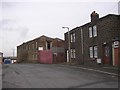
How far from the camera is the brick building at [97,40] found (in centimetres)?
2920

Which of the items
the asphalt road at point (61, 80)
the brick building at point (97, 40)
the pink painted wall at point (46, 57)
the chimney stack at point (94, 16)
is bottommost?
the asphalt road at point (61, 80)

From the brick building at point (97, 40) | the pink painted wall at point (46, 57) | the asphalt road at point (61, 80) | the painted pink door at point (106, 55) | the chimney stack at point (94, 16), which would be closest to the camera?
the asphalt road at point (61, 80)

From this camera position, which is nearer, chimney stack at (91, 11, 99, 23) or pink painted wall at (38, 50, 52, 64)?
chimney stack at (91, 11, 99, 23)

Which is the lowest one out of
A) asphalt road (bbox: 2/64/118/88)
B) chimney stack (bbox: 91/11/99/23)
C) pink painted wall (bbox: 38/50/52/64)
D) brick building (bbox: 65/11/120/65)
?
asphalt road (bbox: 2/64/118/88)

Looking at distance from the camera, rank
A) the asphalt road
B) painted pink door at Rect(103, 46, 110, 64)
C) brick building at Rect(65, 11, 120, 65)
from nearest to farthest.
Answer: the asphalt road < brick building at Rect(65, 11, 120, 65) < painted pink door at Rect(103, 46, 110, 64)

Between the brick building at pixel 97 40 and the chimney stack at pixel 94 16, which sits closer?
the brick building at pixel 97 40

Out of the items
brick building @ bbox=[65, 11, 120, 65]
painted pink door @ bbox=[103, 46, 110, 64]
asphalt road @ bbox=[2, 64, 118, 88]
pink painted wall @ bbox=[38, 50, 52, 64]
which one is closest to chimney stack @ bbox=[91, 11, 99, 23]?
brick building @ bbox=[65, 11, 120, 65]

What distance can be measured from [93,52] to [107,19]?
5.43 meters

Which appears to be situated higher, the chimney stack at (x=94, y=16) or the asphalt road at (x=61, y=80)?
the chimney stack at (x=94, y=16)

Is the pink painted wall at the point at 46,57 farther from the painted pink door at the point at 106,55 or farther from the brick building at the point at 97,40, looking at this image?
the painted pink door at the point at 106,55

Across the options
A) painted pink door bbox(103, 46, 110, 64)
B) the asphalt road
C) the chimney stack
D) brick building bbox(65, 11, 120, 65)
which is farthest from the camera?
the chimney stack

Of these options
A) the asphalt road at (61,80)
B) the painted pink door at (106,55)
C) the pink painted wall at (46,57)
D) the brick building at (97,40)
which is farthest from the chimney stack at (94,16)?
the pink painted wall at (46,57)

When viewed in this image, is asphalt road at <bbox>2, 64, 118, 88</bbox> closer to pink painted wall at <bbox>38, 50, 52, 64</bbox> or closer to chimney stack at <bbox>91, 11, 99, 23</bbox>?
chimney stack at <bbox>91, 11, 99, 23</bbox>

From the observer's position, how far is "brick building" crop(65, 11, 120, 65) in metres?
29.2
